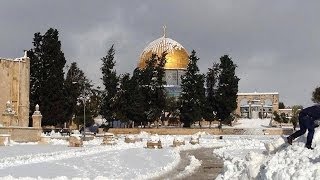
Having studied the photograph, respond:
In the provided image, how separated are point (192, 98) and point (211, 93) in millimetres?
3992

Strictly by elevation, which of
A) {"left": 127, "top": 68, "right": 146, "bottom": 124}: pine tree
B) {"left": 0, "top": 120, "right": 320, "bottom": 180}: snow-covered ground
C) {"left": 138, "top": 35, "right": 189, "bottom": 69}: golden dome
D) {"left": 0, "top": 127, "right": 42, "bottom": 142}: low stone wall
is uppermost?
{"left": 138, "top": 35, "right": 189, "bottom": 69}: golden dome

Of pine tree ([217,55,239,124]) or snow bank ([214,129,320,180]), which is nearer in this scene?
snow bank ([214,129,320,180])

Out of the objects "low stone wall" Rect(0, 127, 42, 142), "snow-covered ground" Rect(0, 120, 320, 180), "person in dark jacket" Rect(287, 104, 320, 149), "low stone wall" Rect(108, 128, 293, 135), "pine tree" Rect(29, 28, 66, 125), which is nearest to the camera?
"snow-covered ground" Rect(0, 120, 320, 180)

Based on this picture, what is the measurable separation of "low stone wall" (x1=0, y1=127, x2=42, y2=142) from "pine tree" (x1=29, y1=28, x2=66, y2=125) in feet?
28.9

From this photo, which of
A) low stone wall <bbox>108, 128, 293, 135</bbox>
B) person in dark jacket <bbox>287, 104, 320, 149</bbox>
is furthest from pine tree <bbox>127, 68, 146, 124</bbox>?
person in dark jacket <bbox>287, 104, 320, 149</bbox>

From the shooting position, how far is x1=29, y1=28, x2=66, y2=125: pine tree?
43.5 metres

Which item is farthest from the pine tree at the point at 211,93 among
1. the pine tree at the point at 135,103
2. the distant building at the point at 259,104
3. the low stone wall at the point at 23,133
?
the distant building at the point at 259,104

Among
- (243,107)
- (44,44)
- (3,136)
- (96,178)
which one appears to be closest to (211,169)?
(96,178)

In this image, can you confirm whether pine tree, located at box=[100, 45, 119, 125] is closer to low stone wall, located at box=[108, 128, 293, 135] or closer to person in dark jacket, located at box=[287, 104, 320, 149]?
low stone wall, located at box=[108, 128, 293, 135]

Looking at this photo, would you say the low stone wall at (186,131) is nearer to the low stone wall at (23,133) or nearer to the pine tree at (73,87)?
the pine tree at (73,87)

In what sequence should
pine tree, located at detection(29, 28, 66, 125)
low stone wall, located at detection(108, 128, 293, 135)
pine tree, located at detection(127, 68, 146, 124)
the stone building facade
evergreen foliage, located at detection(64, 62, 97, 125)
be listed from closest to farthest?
the stone building facade, pine tree, located at detection(29, 28, 66, 125), low stone wall, located at detection(108, 128, 293, 135), pine tree, located at detection(127, 68, 146, 124), evergreen foliage, located at detection(64, 62, 97, 125)

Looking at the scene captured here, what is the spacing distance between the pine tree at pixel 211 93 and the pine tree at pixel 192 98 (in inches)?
50.2

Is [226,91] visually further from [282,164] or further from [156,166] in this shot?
[282,164]

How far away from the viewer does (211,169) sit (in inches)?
742
